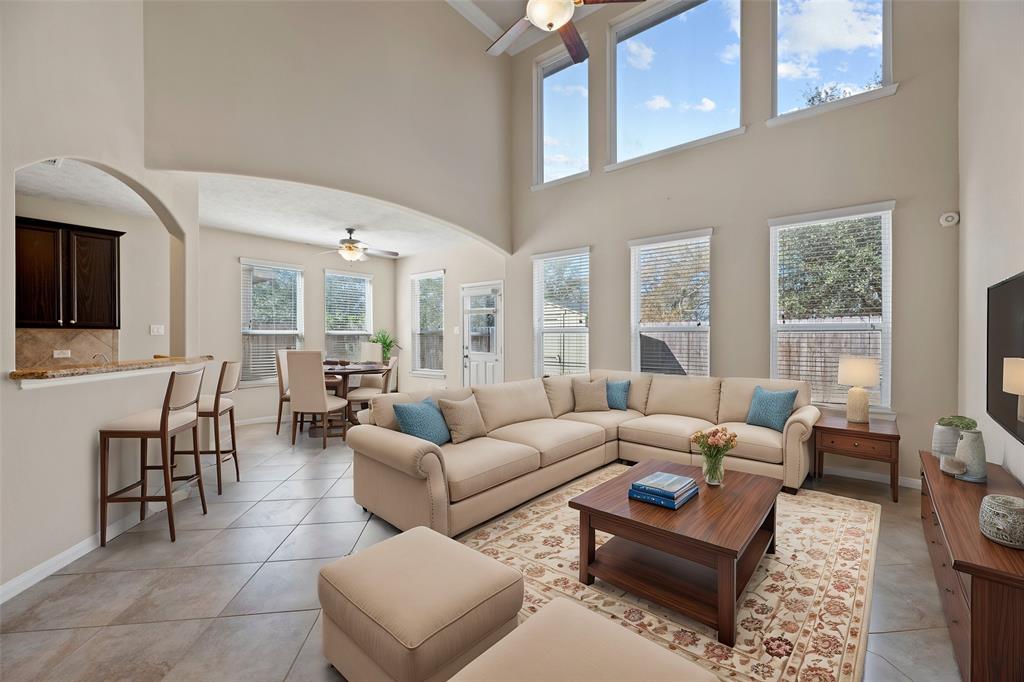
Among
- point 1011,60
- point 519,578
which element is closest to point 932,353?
point 1011,60

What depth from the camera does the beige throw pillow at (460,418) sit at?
328 centimetres

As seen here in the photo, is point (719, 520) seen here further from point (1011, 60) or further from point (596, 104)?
point (596, 104)

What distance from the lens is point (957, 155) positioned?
3408 millimetres

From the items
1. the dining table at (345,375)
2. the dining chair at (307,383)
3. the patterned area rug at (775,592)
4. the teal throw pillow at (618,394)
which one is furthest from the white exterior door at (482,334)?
the patterned area rug at (775,592)

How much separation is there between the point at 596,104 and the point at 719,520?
5.11 meters

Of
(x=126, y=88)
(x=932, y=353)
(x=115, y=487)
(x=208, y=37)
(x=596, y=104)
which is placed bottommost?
(x=115, y=487)

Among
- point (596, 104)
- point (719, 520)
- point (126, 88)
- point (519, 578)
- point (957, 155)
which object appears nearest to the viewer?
point (519, 578)

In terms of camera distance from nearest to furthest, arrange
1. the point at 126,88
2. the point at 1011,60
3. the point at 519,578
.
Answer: the point at 519,578
the point at 1011,60
the point at 126,88

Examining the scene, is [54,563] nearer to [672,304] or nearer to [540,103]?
[672,304]

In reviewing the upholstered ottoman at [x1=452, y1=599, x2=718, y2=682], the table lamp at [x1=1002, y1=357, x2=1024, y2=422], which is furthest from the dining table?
the table lamp at [x1=1002, y1=357, x2=1024, y2=422]

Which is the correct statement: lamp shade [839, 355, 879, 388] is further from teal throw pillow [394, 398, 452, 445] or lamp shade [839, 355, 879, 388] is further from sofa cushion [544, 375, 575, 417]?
teal throw pillow [394, 398, 452, 445]

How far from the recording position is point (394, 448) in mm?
2600

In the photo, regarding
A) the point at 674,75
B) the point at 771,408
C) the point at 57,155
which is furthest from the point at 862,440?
the point at 57,155

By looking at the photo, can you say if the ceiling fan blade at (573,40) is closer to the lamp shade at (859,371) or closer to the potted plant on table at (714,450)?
the potted plant on table at (714,450)
